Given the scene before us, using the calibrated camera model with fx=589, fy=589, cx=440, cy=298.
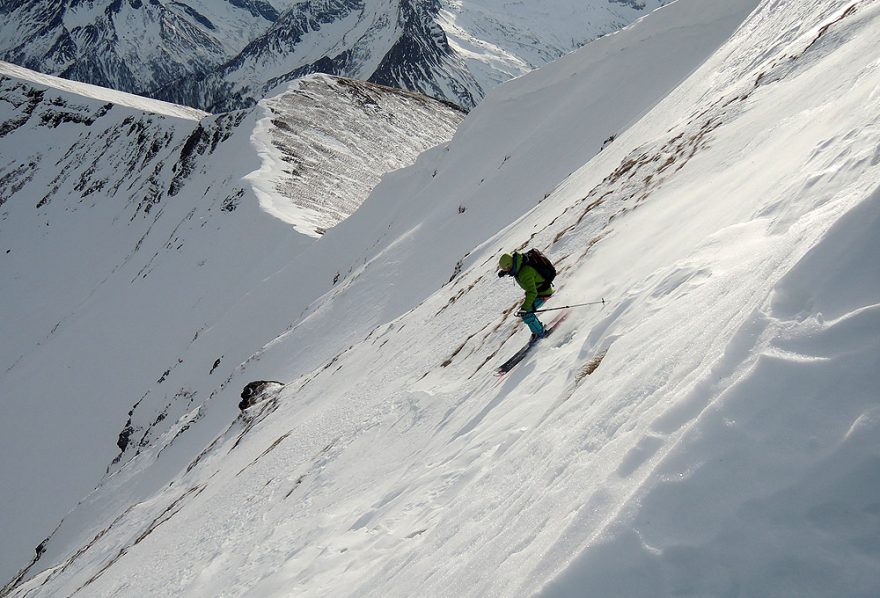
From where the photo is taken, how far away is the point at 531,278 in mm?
9156

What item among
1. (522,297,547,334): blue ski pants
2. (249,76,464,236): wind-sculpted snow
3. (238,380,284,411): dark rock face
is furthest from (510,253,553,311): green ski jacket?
(249,76,464,236): wind-sculpted snow

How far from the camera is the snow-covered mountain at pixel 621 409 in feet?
9.42

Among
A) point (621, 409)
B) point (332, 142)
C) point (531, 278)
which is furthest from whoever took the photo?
point (332, 142)

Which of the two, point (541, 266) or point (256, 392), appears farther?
point (256, 392)

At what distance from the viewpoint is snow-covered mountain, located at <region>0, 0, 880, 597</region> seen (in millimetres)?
2871

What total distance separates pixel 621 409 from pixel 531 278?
5151 millimetres

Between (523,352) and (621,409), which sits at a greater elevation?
(621,409)

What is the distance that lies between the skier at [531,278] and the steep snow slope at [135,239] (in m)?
26.0

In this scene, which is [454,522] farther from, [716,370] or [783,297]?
[783,297]

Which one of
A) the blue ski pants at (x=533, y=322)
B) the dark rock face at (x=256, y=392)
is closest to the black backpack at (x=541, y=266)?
the blue ski pants at (x=533, y=322)

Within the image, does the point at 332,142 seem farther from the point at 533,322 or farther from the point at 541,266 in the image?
the point at 533,322

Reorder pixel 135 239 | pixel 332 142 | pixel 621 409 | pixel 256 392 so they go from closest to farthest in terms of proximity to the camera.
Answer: pixel 621 409 → pixel 256 392 → pixel 332 142 → pixel 135 239

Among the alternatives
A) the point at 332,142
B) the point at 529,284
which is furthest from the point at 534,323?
the point at 332,142

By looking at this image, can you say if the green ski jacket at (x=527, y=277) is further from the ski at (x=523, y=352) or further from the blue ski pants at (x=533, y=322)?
the ski at (x=523, y=352)
